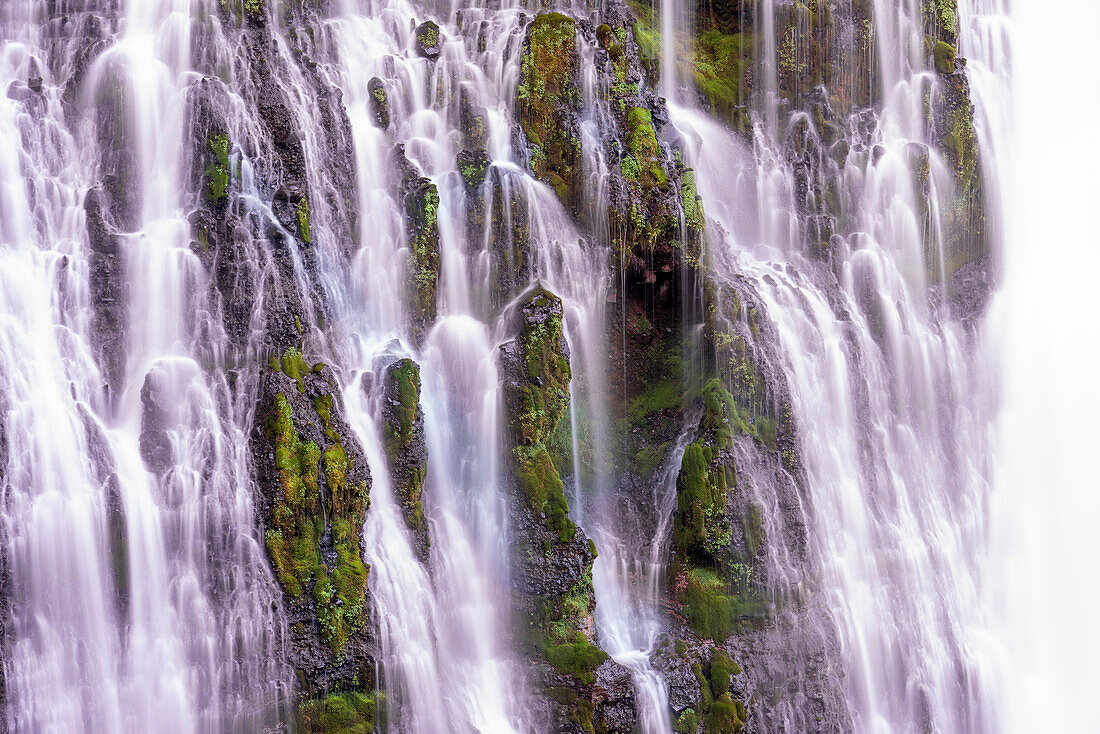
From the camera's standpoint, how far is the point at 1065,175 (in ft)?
112

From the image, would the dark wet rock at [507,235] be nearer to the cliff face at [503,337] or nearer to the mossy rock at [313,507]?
the cliff face at [503,337]

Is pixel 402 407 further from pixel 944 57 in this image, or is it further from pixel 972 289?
pixel 944 57

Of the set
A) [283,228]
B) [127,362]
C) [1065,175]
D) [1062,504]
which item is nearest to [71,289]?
[127,362]

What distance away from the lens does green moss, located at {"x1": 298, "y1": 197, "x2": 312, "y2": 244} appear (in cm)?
2180

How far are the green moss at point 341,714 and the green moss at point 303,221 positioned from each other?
29.3 feet

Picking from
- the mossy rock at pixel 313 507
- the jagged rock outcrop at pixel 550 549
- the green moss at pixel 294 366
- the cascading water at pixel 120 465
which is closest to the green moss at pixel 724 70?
the jagged rock outcrop at pixel 550 549

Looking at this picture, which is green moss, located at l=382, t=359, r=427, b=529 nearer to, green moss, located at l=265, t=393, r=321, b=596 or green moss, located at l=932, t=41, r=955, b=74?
green moss, located at l=265, t=393, r=321, b=596

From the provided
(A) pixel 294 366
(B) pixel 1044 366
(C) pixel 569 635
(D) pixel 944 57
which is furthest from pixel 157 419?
(D) pixel 944 57

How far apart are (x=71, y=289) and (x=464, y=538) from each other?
28.2 feet

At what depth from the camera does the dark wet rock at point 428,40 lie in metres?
26.9

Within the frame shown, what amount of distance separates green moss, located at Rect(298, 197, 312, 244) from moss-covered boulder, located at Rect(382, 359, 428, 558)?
3.28 m

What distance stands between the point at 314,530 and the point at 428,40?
13844mm

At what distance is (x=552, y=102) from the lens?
85.7ft

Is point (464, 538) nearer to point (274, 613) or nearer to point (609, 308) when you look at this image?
point (274, 613)
